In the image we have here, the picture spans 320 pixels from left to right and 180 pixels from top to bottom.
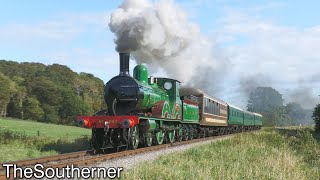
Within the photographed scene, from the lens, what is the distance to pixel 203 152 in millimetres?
13977

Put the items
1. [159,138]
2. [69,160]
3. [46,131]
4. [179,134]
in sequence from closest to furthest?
[69,160] → [159,138] → [179,134] → [46,131]

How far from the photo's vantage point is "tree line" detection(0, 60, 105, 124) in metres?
78.4

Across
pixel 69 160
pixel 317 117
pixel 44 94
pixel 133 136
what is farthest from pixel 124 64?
pixel 44 94

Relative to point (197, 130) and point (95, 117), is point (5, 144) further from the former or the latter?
point (197, 130)

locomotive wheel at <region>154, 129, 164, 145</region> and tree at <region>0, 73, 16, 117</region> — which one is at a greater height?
tree at <region>0, 73, 16, 117</region>

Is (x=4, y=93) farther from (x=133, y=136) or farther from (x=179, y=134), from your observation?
(x=133, y=136)

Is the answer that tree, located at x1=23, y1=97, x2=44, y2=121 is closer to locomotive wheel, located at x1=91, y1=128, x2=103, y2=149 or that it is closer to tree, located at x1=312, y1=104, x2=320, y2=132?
tree, located at x1=312, y1=104, x2=320, y2=132

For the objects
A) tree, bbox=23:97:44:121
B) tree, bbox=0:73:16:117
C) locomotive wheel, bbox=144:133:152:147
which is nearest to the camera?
locomotive wheel, bbox=144:133:152:147

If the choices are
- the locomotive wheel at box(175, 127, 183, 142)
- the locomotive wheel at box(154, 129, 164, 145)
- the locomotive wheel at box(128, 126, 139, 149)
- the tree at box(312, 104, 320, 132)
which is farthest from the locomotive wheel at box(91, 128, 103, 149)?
the tree at box(312, 104, 320, 132)

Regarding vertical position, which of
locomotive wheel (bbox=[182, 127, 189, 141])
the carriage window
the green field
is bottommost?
the green field

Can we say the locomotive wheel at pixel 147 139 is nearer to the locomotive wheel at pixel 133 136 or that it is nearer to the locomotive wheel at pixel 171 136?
the locomotive wheel at pixel 133 136

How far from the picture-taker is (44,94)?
86312 mm

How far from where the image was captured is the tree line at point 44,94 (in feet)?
257

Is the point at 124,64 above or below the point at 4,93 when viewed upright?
below
